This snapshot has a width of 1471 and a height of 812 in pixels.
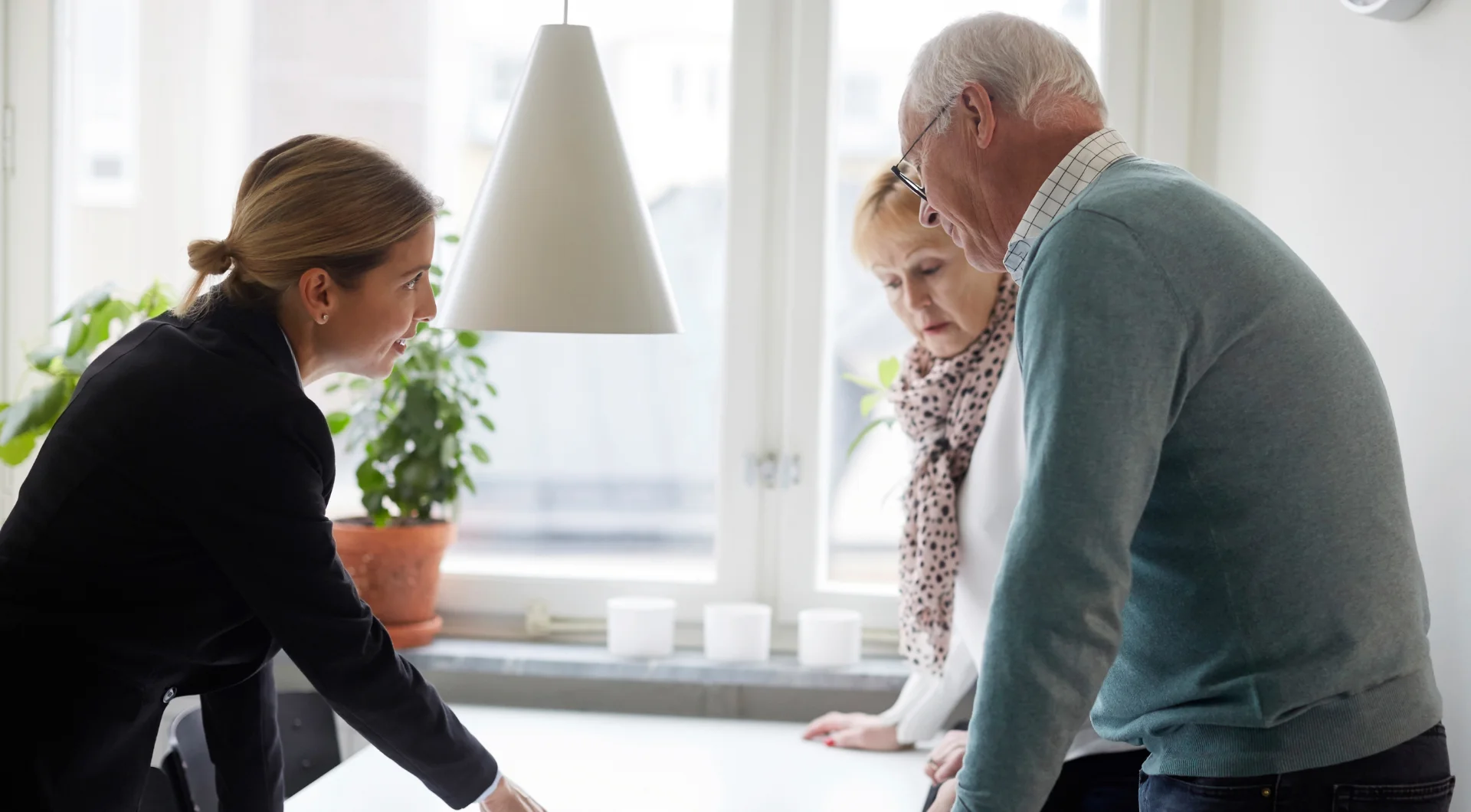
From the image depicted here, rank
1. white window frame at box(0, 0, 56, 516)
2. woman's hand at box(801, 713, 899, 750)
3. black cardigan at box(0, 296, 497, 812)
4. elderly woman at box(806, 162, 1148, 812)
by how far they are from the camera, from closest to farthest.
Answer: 1. black cardigan at box(0, 296, 497, 812)
2. elderly woman at box(806, 162, 1148, 812)
3. woman's hand at box(801, 713, 899, 750)
4. white window frame at box(0, 0, 56, 516)

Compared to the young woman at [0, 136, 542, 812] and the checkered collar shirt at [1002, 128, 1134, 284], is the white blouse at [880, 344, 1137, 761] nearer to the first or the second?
the checkered collar shirt at [1002, 128, 1134, 284]

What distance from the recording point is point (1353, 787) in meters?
1.01

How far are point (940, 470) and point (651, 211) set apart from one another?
961 mm

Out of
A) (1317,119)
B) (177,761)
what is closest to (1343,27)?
(1317,119)

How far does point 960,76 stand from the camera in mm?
1151

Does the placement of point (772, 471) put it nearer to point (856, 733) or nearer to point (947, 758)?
point (856, 733)

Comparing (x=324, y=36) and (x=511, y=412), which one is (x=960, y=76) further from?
(x=324, y=36)

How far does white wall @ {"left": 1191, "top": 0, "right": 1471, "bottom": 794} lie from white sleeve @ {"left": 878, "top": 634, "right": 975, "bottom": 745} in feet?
2.30

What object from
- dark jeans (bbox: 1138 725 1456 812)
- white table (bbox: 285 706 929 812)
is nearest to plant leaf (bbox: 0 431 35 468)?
white table (bbox: 285 706 929 812)

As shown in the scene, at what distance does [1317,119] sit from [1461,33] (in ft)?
1.40

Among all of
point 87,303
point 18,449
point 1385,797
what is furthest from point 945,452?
point 18,449

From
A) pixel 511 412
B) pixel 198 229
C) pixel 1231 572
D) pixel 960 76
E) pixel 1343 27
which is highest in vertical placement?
pixel 1343 27

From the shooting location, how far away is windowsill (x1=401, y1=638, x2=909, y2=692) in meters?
2.27

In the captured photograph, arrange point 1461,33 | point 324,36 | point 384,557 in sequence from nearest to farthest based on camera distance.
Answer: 1. point 1461,33
2. point 384,557
3. point 324,36
